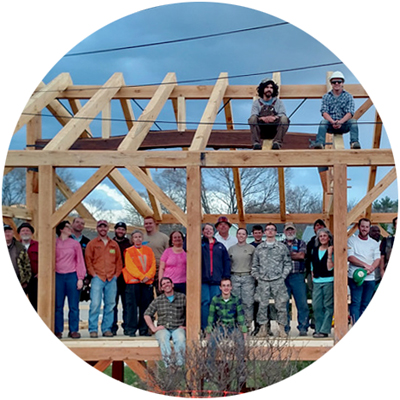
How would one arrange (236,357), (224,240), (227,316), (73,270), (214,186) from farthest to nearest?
(214,186) < (224,240) < (73,270) < (227,316) < (236,357)

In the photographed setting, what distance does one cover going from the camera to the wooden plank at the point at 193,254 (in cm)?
817

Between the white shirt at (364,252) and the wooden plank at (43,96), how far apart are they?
205 inches

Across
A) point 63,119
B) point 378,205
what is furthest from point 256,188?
point 63,119

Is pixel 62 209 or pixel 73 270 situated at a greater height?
pixel 62 209

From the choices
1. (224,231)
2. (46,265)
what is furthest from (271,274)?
(46,265)

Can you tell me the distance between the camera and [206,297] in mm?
8414

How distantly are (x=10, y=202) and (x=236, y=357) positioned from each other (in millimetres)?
14664

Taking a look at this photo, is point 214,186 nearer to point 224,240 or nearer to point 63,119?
point 63,119

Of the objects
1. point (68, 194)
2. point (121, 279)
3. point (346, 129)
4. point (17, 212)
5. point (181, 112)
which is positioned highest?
point (181, 112)

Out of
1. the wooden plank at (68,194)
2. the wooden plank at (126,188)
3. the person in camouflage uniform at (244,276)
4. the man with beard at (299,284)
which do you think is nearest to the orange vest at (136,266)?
the person in camouflage uniform at (244,276)

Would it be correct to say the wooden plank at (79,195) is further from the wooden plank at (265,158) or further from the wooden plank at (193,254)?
the wooden plank at (193,254)

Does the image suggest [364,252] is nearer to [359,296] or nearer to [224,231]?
[359,296]

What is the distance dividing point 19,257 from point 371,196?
15.2 feet

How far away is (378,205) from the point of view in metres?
24.0
